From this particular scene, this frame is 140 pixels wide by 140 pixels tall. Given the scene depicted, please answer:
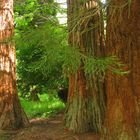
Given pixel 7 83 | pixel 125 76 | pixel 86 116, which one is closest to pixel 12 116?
pixel 7 83

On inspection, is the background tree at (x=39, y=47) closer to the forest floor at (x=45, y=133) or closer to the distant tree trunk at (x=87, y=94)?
the distant tree trunk at (x=87, y=94)

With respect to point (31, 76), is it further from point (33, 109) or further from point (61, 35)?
point (61, 35)

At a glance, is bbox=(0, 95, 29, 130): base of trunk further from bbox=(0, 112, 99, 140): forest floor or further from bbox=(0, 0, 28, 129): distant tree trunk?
bbox=(0, 112, 99, 140): forest floor

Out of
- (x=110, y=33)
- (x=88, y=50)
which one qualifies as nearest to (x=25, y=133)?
(x=88, y=50)

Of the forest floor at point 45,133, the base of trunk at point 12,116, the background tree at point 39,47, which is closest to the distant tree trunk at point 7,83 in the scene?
the base of trunk at point 12,116

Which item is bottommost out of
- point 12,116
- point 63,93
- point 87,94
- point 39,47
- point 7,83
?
point 12,116

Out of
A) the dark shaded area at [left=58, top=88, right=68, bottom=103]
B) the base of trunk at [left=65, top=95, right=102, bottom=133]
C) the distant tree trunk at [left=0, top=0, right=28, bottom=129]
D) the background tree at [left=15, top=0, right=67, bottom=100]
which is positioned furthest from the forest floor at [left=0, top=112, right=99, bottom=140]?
the dark shaded area at [left=58, top=88, right=68, bottom=103]

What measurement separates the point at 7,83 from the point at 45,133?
4.97 feet

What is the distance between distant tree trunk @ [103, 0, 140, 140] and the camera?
6551 millimetres

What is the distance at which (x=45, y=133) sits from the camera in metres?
8.51

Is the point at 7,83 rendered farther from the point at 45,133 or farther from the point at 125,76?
the point at 125,76

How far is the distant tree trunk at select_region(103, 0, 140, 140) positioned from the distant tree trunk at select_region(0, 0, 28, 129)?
290 cm

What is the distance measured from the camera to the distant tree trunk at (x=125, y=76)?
6.55 meters

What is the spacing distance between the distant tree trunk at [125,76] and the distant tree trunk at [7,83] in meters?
2.90
